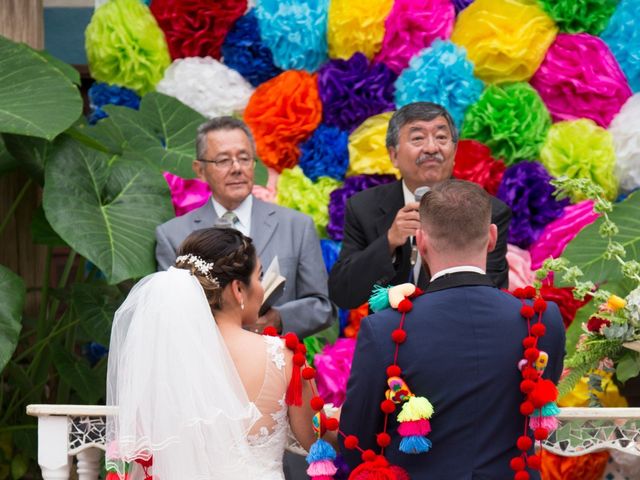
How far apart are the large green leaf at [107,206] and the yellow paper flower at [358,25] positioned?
112 centimetres

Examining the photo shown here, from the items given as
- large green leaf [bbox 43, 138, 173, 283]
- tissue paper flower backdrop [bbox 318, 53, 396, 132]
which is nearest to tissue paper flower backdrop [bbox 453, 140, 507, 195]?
tissue paper flower backdrop [bbox 318, 53, 396, 132]

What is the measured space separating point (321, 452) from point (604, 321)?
1.02 m

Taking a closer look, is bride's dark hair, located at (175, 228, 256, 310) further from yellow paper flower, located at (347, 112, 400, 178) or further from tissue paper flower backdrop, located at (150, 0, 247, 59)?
tissue paper flower backdrop, located at (150, 0, 247, 59)

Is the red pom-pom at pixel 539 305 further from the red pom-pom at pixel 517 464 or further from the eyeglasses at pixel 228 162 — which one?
the eyeglasses at pixel 228 162

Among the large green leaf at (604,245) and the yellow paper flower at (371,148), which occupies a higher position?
the large green leaf at (604,245)

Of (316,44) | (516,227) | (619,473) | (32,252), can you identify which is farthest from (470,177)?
→ (32,252)

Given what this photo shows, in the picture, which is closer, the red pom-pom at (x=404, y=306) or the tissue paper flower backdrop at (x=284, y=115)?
the red pom-pom at (x=404, y=306)

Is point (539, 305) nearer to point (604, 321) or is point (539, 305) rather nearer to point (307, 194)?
point (604, 321)

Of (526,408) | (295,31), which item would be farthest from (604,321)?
(295,31)

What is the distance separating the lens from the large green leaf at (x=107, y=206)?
3.97 metres

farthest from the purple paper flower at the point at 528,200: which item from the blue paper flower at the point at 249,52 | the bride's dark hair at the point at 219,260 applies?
the bride's dark hair at the point at 219,260

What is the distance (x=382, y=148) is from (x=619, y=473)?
1.70m

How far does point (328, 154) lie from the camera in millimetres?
4941

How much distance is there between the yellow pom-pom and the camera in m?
2.30
